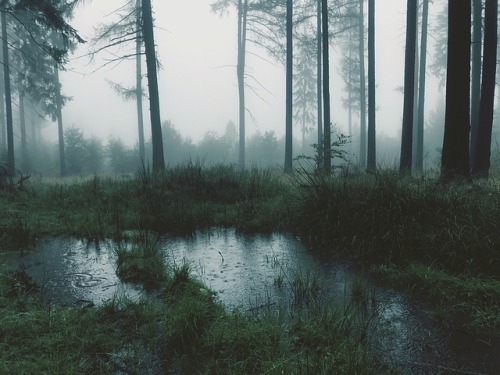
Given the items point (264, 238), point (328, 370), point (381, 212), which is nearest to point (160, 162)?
point (264, 238)

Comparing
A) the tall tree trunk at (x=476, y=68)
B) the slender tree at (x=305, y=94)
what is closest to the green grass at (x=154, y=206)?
the tall tree trunk at (x=476, y=68)

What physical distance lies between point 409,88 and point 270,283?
437 inches

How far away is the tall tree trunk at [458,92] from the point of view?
6.97m

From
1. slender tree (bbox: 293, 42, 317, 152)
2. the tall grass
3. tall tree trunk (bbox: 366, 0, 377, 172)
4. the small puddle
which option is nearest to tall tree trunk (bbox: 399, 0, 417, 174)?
tall tree trunk (bbox: 366, 0, 377, 172)

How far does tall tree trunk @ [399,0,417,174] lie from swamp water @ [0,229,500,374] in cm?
785

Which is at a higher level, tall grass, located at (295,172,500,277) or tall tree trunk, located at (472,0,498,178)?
tall tree trunk, located at (472,0,498,178)

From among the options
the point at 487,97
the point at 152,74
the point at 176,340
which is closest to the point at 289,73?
the point at 152,74

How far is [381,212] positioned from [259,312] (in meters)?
2.65

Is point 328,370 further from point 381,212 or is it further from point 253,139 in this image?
point 253,139

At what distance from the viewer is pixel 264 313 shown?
320cm

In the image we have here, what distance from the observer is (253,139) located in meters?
30.6

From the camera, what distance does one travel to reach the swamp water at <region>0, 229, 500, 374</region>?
271 centimetres

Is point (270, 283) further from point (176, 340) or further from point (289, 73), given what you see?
point (289, 73)

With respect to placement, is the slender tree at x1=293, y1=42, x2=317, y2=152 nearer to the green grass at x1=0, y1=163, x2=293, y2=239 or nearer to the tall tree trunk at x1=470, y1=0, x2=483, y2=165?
the tall tree trunk at x1=470, y1=0, x2=483, y2=165
